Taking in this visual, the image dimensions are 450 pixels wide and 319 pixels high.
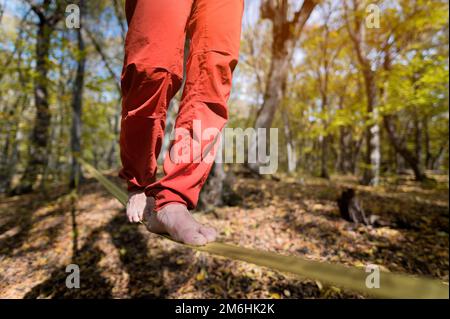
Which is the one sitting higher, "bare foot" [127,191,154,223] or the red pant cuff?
the red pant cuff

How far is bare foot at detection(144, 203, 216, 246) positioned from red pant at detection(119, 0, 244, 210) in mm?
49

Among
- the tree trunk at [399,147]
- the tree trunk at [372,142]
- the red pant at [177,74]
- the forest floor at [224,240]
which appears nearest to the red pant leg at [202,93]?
the red pant at [177,74]

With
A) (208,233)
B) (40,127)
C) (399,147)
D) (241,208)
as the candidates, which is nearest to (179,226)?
(208,233)

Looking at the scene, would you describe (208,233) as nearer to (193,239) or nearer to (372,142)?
(193,239)

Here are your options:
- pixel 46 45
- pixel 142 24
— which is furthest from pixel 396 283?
pixel 46 45

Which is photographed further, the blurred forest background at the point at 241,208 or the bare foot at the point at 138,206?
the blurred forest background at the point at 241,208

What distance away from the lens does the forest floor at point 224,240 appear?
109 inches

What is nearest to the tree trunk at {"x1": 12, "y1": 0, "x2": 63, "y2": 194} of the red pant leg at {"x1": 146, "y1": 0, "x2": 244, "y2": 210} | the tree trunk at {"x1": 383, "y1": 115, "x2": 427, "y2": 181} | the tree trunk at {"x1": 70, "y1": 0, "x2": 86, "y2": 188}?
the tree trunk at {"x1": 70, "y1": 0, "x2": 86, "y2": 188}

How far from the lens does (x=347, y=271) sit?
A: 30.1 inches

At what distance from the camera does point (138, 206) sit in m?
1.35

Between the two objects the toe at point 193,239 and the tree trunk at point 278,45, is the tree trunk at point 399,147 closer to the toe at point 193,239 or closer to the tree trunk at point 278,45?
the tree trunk at point 278,45

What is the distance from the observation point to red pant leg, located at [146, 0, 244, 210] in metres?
1.18

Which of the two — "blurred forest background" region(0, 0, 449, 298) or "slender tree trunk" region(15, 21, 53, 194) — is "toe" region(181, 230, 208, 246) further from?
"slender tree trunk" region(15, 21, 53, 194)
